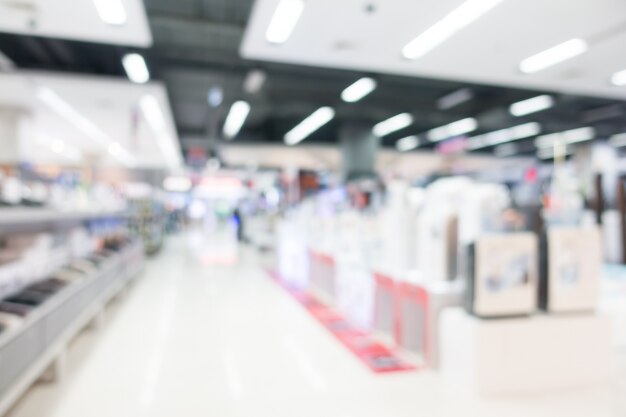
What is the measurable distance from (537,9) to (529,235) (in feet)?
6.67

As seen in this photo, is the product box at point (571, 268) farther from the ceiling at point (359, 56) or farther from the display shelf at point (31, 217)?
the display shelf at point (31, 217)

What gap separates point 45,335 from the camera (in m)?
2.66

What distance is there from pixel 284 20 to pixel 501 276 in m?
2.92

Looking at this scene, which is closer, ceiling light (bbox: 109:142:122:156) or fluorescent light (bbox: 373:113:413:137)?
fluorescent light (bbox: 373:113:413:137)

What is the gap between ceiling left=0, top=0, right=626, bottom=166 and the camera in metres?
3.77

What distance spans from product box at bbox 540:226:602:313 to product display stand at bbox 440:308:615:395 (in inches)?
3.9

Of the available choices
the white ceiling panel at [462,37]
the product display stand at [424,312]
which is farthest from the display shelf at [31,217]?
the product display stand at [424,312]

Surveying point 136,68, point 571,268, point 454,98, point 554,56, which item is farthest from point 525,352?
point 454,98

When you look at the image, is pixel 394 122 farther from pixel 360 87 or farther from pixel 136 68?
pixel 136 68

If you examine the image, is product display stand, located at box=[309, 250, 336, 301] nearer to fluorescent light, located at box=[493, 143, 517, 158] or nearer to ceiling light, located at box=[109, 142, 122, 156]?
ceiling light, located at box=[109, 142, 122, 156]


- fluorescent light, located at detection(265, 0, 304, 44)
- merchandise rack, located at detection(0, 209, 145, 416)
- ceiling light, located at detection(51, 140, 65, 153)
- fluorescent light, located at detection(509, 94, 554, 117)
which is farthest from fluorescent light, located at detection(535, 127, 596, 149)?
ceiling light, located at detection(51, 140, 65, 153)

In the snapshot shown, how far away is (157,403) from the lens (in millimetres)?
2574

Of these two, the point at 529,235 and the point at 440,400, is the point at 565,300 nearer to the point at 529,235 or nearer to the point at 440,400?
the point at 529,235

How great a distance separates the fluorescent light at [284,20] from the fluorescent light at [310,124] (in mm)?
6614
